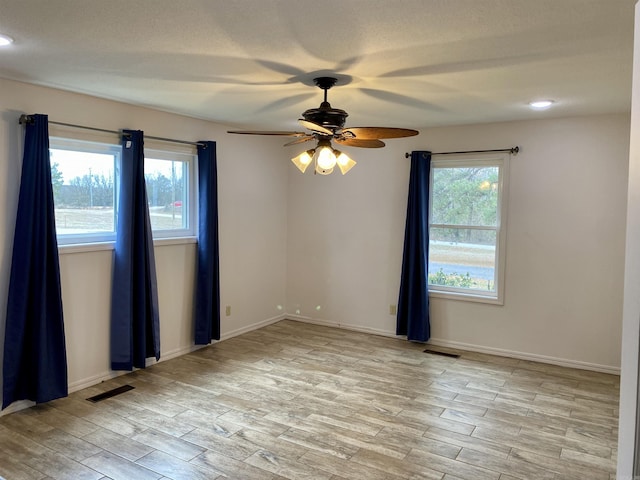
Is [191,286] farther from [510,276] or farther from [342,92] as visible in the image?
[510,276]

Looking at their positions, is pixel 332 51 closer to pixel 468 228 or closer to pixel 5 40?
pixel 5 40

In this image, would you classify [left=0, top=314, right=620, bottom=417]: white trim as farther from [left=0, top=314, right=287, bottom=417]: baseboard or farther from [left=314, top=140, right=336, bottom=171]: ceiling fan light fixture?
[left=314, top=140, right=336, bottom=171]: ceiling fan light fixture

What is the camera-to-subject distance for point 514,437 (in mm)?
3191

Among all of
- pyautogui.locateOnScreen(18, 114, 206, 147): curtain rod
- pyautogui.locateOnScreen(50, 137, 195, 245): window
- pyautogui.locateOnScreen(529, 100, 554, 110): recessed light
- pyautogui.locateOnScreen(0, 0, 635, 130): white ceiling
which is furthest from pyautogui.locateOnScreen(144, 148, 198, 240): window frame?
pyautogui.locateOnScreen(529, 100, 554, 110): recessed light

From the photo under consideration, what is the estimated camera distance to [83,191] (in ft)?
12.9

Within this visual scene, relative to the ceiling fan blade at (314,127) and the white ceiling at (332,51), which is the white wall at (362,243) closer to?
the white ceiling at (332,51)

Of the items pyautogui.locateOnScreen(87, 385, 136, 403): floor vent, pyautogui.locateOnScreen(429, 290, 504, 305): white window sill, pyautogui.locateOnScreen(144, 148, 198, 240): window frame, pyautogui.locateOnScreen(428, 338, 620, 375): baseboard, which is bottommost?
pyautogui.locateOnScreen(87, 385, 136, 403): floor vent

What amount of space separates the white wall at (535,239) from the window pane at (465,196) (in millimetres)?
217

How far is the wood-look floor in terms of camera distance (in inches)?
110

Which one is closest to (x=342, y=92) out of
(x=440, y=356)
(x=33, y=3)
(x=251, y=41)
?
(x=251, y=41)

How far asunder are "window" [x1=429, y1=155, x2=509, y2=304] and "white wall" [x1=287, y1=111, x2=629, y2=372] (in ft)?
0.40

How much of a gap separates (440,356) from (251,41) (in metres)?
3.66

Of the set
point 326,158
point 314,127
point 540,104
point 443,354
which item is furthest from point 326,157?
point 443,354

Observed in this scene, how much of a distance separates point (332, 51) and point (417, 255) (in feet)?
9.94
